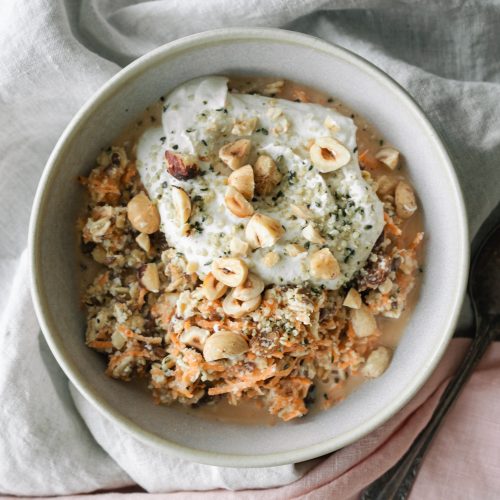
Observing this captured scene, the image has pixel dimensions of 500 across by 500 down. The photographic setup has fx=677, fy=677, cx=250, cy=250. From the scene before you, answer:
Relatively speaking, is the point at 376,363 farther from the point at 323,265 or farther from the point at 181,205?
the point at 181,205

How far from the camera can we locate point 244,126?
1432mm

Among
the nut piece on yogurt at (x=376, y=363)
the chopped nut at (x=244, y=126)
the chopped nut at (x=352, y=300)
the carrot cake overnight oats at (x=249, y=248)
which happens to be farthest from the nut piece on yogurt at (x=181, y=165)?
the nut piece on yogurt at (x=376, y=363)

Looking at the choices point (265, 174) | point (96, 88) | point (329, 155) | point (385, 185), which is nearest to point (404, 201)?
point (385, 185)

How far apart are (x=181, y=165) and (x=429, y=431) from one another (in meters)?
0.98

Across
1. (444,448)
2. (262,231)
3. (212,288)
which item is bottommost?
(444,448)

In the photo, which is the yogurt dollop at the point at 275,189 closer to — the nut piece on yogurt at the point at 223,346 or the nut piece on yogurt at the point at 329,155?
the nut piece on yogurt at the point at 329,155

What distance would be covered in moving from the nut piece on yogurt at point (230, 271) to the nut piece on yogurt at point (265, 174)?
0.16m

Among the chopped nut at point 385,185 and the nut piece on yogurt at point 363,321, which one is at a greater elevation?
the chopped nut at point 385,185

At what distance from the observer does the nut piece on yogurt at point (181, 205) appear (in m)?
1.39

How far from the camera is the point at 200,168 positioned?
1438mm

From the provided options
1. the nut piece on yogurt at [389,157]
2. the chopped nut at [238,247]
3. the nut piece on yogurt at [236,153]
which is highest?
the nut piece on yogurt at [236,153]

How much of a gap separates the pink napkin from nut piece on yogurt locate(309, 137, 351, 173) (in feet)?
2.23

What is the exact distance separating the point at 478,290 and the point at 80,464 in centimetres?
115

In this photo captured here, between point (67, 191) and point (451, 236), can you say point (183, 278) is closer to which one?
point (67, 191)
